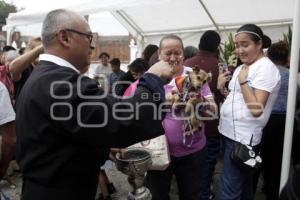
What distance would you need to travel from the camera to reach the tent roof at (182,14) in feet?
16.3

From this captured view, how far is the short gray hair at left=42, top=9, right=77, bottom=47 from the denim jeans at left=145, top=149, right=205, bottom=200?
54.2 inches

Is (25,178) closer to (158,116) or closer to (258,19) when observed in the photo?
(158,116)

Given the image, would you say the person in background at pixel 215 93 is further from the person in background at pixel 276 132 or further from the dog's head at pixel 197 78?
the dog's head at pixel 197 78

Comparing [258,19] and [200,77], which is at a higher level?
[258,19]

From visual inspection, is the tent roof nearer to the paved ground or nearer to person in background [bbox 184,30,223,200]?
person in background [bbox 184,30,223,200]

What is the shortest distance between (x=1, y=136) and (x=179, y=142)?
163 cm

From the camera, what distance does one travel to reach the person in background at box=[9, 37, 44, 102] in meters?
2.90

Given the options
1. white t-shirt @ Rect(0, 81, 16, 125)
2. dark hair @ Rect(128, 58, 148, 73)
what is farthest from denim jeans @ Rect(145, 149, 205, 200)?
dark hair @ Rect(128, 58, 148, 73)

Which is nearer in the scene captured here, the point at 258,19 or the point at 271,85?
the point at 271,85

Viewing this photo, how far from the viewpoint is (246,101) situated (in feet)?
7.64

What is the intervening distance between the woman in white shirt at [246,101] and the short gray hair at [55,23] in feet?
4.48

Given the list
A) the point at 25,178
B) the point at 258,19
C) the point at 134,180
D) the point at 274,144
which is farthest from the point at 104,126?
the point at 258,19

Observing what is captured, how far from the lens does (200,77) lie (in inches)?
82.9

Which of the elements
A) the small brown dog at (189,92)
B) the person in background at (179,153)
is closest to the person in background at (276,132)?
the person in background at (179,153)
